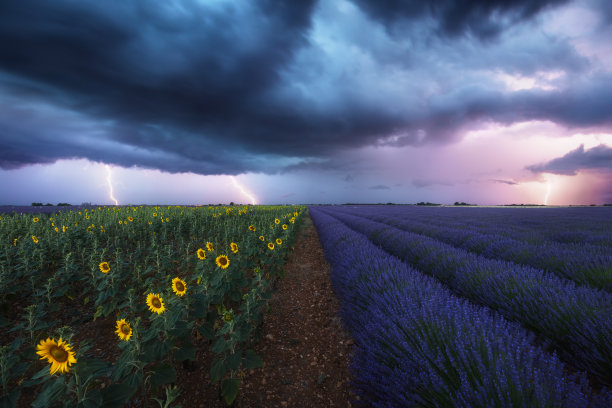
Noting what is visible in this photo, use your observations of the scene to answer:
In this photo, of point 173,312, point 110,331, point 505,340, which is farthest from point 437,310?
point 110,331

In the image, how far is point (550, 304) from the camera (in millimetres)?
1972

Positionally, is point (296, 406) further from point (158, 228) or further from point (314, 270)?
point (158, 228)

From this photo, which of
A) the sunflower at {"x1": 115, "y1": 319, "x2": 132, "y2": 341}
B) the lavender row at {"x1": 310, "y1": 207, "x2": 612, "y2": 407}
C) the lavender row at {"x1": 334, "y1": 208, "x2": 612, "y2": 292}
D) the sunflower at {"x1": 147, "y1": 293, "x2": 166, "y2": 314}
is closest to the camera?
the lavender row at {"x1": 310, "y1": 207, "x2": 612, "y2": 407}

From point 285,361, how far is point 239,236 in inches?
208

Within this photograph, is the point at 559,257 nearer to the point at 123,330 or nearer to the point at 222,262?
the point at 222,262

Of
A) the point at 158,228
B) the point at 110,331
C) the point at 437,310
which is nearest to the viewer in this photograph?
the point at 437,310

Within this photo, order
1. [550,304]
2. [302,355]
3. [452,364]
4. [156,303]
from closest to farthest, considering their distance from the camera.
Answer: [452,364]
[156,303]
[550,304]
[302,355]

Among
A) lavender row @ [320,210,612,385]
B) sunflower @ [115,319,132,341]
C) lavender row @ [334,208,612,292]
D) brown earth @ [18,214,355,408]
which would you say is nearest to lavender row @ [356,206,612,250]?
lavender row @ [334,208,612,292]

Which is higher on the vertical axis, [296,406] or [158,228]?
[158,228]

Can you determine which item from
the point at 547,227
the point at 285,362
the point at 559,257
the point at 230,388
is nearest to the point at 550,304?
the point at 559,257

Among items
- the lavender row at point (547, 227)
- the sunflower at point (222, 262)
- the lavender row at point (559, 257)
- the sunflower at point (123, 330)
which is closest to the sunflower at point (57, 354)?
the sunflower at point (123, 330)

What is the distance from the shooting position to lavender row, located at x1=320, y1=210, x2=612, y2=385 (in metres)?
1.64

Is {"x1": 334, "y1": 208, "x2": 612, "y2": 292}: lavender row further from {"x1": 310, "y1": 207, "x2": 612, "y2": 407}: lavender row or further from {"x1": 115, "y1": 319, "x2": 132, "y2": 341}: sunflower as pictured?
{"x1": 115, "y1": 319, "x2": 132, "y2": 341}: sunflower

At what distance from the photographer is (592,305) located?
179 cm
